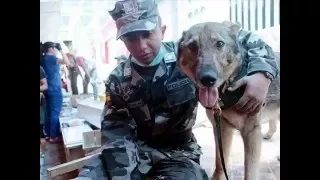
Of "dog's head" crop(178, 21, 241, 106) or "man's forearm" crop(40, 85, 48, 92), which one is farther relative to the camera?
"man's forearm" crop(40, 85, 48, 92)

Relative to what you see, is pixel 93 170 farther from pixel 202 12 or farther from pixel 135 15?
pixel 202 12

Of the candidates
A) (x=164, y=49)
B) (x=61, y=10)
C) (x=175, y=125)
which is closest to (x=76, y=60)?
(x=61, y=10)

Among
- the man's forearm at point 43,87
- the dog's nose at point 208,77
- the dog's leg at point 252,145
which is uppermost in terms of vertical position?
the dog's nose at point 208,77

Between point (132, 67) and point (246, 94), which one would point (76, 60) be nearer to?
point (132, 67)

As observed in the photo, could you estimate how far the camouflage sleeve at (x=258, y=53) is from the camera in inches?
61.7

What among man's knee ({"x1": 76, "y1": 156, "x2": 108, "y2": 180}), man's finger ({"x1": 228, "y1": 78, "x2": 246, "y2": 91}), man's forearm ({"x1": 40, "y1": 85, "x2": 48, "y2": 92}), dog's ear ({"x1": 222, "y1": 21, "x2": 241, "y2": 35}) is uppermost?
dog's ear ({"x1": 222, "y1": 21, "x2": 241, "y2": 35})

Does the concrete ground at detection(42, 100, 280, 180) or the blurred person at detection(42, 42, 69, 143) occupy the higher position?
the blurred person at detection(42, 42, 69, 143)

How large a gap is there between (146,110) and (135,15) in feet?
1.08

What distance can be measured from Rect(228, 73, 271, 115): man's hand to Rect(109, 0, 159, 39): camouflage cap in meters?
0.36

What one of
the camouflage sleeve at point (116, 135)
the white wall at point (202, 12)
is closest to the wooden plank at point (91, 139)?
the camouflage sleeve at point (116, 135)

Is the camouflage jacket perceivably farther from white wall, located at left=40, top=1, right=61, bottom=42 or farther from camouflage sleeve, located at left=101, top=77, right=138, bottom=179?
white wall, located at left=40, top=1, right=61, bottom=42

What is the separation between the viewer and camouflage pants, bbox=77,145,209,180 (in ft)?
5.27

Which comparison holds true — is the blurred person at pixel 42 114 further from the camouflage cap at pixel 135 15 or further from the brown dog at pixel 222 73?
the brown dog at pixel 222 73

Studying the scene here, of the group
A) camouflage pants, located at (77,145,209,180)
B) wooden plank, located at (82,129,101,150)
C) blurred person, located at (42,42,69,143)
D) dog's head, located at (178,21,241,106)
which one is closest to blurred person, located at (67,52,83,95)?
blurred person, located at (42,42,69,143)
